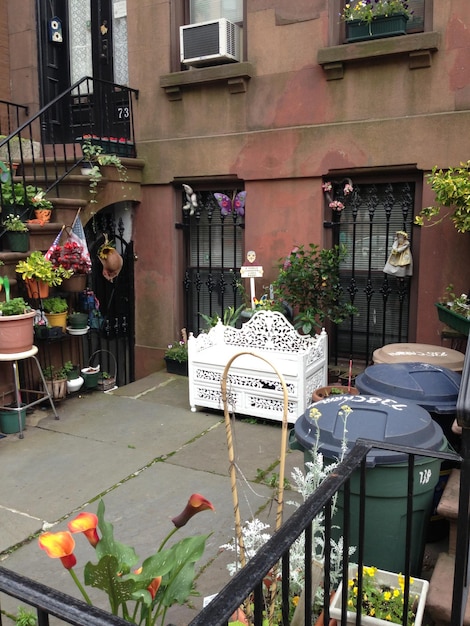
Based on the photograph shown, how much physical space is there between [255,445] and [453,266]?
2704 millimetres

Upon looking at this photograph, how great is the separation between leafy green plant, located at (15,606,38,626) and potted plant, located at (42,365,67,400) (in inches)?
136

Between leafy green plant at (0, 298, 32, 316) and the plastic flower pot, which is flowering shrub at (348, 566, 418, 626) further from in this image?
the plastic flower pot

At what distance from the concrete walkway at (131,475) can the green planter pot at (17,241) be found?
1776mm

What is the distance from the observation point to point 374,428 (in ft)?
9.66

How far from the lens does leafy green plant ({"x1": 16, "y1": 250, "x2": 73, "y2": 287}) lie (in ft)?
18.8

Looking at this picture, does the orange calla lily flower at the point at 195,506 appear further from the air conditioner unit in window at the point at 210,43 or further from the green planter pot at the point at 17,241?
the air conditioner unit in window at the point at 210,43

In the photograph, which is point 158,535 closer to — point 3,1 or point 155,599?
point 155,599

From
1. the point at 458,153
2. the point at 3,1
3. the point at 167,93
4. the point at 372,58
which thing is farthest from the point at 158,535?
the point at 3,1

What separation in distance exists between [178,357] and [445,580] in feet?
16.1

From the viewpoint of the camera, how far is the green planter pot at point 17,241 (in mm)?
5910

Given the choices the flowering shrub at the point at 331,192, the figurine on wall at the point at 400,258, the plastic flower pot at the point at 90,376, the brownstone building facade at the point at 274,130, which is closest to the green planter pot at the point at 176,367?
the brownstone building facade at the point at 274,130

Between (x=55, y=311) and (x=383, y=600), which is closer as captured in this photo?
(x=383, y=600)

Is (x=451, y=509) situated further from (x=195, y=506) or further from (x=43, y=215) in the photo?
(x=43, y=215)

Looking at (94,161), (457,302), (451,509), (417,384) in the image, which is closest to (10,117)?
(94,161)
